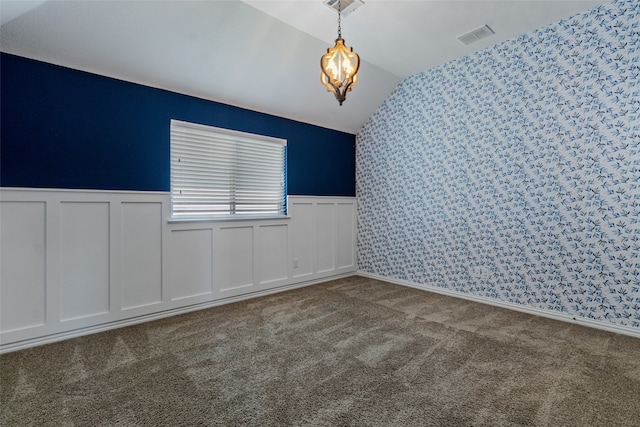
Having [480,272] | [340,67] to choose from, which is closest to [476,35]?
[340,67]

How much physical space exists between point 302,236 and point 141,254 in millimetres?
1952

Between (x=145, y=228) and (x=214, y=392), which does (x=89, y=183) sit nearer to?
(x=145, y=228)

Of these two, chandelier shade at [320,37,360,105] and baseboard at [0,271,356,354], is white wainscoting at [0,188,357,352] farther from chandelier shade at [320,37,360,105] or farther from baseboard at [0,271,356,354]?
chandelier shade at [320,37,360,105]

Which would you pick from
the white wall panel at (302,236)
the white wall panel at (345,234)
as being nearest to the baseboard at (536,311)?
the white wall panel at (345,234)

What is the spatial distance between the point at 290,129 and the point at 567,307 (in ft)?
11.8

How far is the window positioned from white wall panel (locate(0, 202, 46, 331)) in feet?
3.42

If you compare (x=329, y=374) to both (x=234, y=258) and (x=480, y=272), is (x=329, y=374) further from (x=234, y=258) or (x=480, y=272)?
(x=480, y=272)

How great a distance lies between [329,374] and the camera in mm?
1961

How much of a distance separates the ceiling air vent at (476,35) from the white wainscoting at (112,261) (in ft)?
9.56

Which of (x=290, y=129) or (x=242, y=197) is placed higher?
(x=290, y=129)

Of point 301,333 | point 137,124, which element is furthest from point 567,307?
point 137,124

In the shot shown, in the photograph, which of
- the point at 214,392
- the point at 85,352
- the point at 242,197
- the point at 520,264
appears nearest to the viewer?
the point at 214,392

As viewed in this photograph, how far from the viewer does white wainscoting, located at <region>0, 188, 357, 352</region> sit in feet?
7.57

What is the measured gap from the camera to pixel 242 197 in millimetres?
3664
